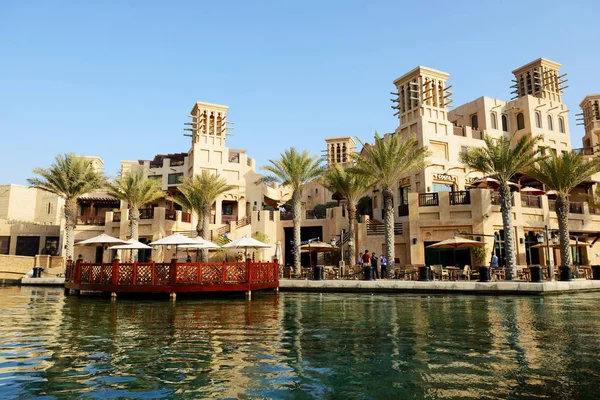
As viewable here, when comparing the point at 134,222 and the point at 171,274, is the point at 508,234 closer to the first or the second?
the point at 171,274

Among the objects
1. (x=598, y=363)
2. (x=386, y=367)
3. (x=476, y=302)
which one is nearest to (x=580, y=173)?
(x=476, y=302)

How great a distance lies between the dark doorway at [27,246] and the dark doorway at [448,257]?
37955 mm

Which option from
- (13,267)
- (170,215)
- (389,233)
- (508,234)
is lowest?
(13,267)

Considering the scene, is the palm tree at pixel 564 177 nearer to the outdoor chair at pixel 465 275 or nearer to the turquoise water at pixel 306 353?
the outdoor chair at pixel 465 275

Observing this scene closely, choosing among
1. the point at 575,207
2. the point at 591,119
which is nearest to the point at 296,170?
the point at 575,207

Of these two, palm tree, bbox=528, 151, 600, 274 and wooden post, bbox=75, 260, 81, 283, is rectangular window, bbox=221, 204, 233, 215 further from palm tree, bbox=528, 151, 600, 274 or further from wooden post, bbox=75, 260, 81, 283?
palm tree, bbox=528, 151, 600, 274

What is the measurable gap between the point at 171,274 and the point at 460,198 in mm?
21501

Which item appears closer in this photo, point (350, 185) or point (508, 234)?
point (508, 234)

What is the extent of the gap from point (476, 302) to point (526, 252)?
17254 millimetres

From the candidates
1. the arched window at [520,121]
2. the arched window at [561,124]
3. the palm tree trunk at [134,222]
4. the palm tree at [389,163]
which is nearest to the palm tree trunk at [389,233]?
the palm tree at [389,163]

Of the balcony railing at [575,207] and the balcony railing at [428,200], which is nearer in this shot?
the balcony railing at [428,200]

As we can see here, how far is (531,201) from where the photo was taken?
3309 centimetres

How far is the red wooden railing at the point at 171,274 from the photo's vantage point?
20250 millimetres

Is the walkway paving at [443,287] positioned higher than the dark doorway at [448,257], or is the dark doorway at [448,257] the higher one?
the dark doorway at [448,257]
